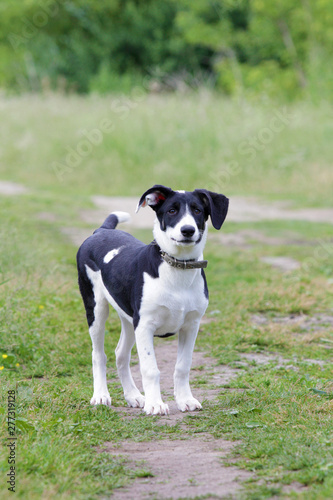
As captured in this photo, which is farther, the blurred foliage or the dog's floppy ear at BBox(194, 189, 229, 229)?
the blurred foliage

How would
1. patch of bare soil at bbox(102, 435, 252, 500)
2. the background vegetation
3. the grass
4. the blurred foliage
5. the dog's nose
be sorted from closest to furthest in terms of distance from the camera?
patch of bare soil at bbox(102, 435, 252, 500)
the grass
the background vegetation
the dog's nose
the blurred foliage

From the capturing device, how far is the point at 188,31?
Answer: 26922 millimetres

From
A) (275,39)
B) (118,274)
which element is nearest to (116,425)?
(118,274)

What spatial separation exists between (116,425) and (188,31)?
81.4 feet

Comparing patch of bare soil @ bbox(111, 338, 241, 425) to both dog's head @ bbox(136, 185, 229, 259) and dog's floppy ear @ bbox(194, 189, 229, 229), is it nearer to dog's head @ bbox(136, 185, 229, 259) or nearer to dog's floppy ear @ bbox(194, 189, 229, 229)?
dog's head @ bbox(136, 185, 229, 259)

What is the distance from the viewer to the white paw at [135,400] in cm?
464

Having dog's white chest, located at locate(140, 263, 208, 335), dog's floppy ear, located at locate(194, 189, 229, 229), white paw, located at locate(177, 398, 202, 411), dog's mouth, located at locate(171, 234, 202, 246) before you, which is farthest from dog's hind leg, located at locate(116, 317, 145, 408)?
dog's floppy ear, located at locate(194, 189, 229, 229)

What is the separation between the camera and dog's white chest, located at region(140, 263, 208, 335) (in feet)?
14.0

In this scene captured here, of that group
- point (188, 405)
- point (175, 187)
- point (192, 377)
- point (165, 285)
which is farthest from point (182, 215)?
point (175, 187)

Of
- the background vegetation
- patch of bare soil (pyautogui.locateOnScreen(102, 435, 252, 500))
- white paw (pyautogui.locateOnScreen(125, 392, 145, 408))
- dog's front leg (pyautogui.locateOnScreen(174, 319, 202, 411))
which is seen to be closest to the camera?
patch of bare soil (pyautogui.locateOnScreen(102, 435, 252, 500))

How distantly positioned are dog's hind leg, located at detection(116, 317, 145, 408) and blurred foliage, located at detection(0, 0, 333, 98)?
1989 cm

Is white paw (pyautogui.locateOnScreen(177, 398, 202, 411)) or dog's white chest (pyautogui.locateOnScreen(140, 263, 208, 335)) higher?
dog's white chest (pyautogui.locateOnScreen(140, 263, 208, 335))

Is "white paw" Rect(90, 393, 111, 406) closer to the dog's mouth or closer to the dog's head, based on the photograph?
the dog's head

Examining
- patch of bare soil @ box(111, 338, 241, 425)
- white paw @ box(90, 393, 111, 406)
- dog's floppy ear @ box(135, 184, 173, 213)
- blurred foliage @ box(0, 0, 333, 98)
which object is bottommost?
patch of bare soil @ box(111, 338, 241, 425)
